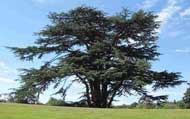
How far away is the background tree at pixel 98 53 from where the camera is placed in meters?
40.5

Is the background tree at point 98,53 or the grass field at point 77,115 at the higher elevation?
the background tree at point 98,53

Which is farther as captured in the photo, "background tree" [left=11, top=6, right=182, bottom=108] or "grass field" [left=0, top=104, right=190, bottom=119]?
"background tree" [left=11, top=6, right=182, bottom=108]

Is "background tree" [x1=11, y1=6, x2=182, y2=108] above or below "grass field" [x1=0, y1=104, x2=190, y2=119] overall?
above

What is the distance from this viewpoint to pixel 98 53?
42.3 m

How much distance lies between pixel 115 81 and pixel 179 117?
69.9ft

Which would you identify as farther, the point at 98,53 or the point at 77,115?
the point at 98,53

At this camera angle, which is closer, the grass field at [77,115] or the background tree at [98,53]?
the grass field at [77,115]

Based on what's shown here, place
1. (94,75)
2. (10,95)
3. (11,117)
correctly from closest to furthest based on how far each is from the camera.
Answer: (11,117) < (94,75) < (10,95)

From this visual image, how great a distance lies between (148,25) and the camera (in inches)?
1693

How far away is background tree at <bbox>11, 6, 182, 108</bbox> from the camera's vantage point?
40.5m

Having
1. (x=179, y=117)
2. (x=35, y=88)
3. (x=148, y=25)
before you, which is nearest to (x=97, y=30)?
(x=148, y=25)

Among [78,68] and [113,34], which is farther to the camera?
[113,34]

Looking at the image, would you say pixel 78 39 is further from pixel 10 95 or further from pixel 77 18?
pixel 10 95

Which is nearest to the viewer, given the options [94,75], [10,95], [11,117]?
[11,117]
